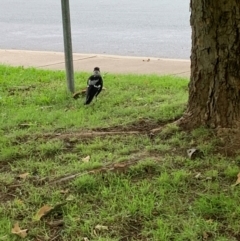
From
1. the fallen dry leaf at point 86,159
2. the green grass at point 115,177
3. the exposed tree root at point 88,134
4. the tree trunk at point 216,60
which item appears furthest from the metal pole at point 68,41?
the fallen dry leaf at point 86,159

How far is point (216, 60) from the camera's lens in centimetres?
462

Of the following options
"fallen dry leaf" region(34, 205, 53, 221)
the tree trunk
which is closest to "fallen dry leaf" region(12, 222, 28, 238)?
"fallen dry leaf" region(34, 205, 53, 221)

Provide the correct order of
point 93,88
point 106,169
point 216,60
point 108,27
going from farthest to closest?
point 108,27
point 93,88
point 216,60
point 106,169

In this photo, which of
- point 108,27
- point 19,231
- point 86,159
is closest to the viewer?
point 19,231

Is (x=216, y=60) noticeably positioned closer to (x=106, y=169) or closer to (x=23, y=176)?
(x=106, y=169)

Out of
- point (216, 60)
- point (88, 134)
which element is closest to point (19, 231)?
point (88, 134)

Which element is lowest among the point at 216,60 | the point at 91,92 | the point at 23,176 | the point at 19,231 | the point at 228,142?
the point at 19,231

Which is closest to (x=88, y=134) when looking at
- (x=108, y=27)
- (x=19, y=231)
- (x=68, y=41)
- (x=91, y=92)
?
(x=91, y=92)

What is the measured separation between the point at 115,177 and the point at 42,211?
2.10 feet

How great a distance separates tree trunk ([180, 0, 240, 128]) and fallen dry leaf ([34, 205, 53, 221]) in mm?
1712

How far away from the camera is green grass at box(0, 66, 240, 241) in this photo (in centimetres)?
342

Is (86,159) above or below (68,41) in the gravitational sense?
below

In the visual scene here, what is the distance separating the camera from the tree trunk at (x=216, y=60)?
4527 mm

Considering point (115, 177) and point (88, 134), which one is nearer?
point (115, 177)
